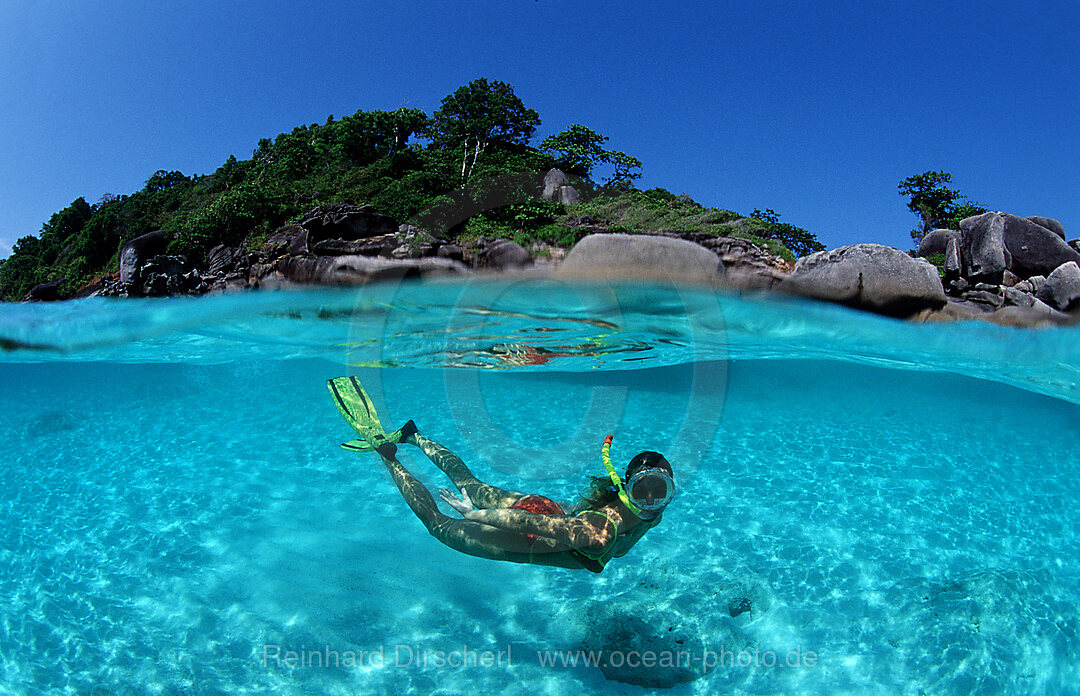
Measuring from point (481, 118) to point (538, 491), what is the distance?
128 feet

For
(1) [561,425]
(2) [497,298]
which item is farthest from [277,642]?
(1) [561,425]

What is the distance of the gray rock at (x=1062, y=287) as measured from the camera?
15493 millimetres

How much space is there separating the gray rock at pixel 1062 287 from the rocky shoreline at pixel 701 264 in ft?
0.12

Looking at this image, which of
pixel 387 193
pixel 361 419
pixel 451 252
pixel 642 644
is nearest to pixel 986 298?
pixel 451 252

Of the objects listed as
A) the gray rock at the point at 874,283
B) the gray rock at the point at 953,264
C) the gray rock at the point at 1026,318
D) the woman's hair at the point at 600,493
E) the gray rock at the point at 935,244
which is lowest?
the woman's hair at the point at 600,493

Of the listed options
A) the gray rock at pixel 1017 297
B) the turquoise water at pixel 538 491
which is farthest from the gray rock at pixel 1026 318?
the gray rock at pixel 1017 297

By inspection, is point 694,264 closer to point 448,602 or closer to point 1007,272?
point 448,602

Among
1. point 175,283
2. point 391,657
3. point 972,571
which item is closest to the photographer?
point 391,657

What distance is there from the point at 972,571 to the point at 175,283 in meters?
27.6

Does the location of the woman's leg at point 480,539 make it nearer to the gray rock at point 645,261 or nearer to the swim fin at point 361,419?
the swim fin at point 361,419

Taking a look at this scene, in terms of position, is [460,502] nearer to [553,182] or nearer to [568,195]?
[568,195]

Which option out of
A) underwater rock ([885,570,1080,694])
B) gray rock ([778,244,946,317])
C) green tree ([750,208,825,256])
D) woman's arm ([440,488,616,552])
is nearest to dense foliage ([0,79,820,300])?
green tree ([750,208,825,256])

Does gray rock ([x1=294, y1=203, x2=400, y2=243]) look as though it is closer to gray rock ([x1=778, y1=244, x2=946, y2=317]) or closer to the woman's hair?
gray rock ([x1=778, y1=244, x2=946, y2=317])

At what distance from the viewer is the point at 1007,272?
62.6 ft
